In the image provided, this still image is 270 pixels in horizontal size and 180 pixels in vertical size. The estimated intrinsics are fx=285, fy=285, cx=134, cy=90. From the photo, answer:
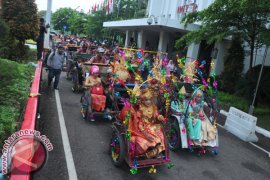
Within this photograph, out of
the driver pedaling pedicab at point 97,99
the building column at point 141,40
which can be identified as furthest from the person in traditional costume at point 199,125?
the building column at point 141,40

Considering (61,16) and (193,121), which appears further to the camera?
(61,16)

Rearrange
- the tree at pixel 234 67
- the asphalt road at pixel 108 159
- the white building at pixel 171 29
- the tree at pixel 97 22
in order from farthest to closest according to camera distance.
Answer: the tree at pixel 97 22 → the white building at pixel 171 29 → the tree at pixel 234 67 → the asphalt road at pixel 108 159

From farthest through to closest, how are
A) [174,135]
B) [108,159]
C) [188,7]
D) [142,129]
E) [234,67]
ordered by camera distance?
[188,7] → [234,67] → [174,135] → [108,159] → [142,129]

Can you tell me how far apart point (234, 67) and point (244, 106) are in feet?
11.3

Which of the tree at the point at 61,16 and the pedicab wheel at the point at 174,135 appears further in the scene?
the tree at the point at 61,16

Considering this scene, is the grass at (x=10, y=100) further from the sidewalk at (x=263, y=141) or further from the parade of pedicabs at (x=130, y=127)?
the sidewalk at (x=263, y=141)

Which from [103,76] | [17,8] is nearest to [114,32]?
[17,8]

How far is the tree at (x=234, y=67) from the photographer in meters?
15.2

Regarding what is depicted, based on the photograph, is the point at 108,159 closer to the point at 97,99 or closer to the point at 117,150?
the point at 117,150

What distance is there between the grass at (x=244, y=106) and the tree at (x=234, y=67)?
100 cm

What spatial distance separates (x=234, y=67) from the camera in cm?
1517

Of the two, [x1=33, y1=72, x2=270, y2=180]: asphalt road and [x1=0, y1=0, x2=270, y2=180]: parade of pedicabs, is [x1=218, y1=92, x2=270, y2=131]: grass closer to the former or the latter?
[x1=0, y1=0, x2=270, y2=180]: parade of pedicabs

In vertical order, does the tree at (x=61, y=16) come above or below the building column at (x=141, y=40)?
above

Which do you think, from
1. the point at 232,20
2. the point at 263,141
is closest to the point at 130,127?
the point at 263,141
